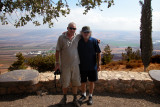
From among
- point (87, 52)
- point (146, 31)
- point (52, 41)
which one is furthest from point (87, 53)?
point (52, 41)

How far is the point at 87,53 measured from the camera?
10.5ft

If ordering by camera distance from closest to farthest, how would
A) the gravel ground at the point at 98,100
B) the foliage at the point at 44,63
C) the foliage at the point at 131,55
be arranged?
the gravel ground at the point at 98,100 → the foliage at the point at 44,63 → the foliage at the point at 131,55

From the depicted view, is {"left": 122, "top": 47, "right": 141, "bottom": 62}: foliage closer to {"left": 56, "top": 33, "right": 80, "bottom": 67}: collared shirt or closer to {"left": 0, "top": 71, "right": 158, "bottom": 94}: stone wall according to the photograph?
{"left": 0, "top": 71, "right": 158, "bottom": 94}: stone wall

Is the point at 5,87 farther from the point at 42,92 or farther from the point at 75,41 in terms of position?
the point at 75,41

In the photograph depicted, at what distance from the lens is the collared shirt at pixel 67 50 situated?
10.2 feet

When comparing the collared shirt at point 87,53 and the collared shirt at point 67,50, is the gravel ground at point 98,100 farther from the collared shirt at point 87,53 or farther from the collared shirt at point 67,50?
the collared shirt at point 67,50

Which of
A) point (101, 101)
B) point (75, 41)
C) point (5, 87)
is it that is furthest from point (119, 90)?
point (5, 87)

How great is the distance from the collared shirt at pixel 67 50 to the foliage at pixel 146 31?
7247mm

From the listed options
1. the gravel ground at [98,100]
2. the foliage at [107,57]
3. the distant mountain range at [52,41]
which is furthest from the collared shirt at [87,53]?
the distant mountain range at [52,41]

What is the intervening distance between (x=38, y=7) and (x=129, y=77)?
349cm

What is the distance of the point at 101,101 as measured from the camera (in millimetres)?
3816

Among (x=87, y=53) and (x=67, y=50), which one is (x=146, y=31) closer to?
(x=87, y=53)

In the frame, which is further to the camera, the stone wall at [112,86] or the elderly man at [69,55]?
the stone wall at [112,86]

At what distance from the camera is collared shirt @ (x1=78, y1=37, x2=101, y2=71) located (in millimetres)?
3209
